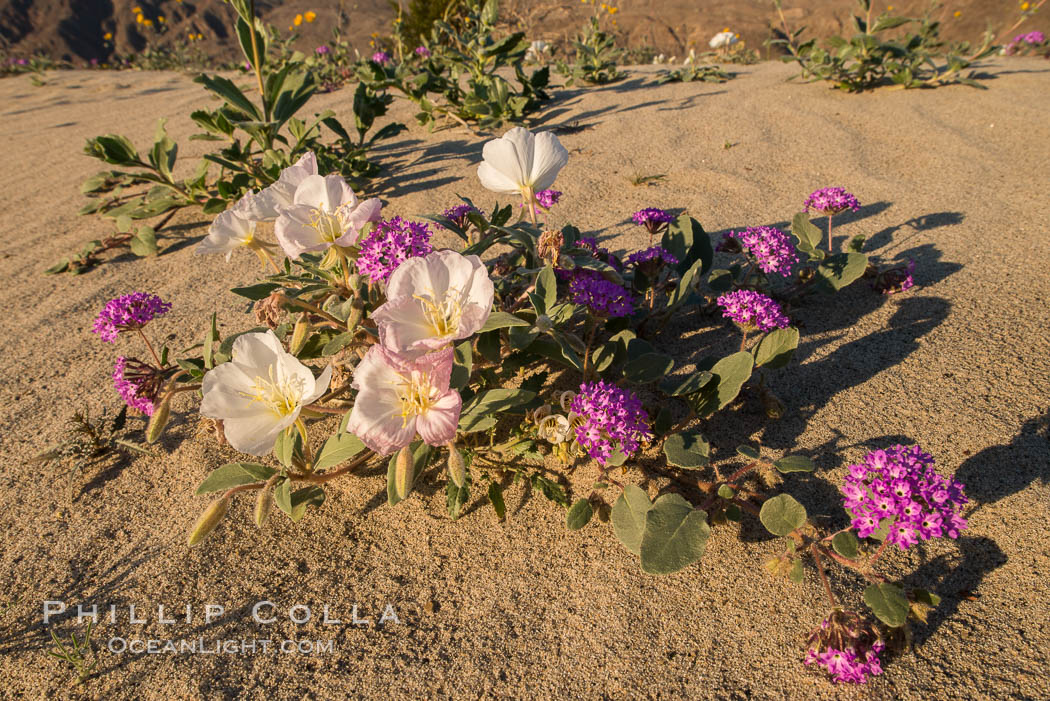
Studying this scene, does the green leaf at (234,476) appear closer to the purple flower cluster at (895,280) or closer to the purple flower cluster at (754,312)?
the purple flower cluster at (754,312)

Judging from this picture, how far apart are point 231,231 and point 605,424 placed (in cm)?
108

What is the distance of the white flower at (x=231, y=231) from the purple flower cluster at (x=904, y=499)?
1.57 meters

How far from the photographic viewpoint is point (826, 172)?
3.34 metres

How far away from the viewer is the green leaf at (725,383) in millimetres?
1584

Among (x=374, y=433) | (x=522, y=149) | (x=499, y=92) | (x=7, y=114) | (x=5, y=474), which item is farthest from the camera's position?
(x=7, y=114)

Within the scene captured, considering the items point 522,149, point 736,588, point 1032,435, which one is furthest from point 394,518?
point 1032,435

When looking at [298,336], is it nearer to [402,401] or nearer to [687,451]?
[402,401]

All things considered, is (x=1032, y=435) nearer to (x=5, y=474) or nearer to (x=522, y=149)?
(x=522, y=149)

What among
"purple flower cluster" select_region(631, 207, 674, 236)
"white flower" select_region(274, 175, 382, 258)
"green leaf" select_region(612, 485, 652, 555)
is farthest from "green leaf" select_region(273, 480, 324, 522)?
"purple flower cluster" select_region(631, 207, 674, 236)

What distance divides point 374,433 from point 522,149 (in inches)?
33.2

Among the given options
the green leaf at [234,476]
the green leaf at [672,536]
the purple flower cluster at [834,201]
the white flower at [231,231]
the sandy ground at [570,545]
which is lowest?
Result: the sandy ground at [570,545]

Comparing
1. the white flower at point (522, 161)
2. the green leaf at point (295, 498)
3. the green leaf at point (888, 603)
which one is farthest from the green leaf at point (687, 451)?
the green leaf at point (295, 498)

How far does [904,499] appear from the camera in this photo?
3.90 feet

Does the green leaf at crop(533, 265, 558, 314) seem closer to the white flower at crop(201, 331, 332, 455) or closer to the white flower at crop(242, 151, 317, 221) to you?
the white flower at crop(201, 331, 332, 455)
